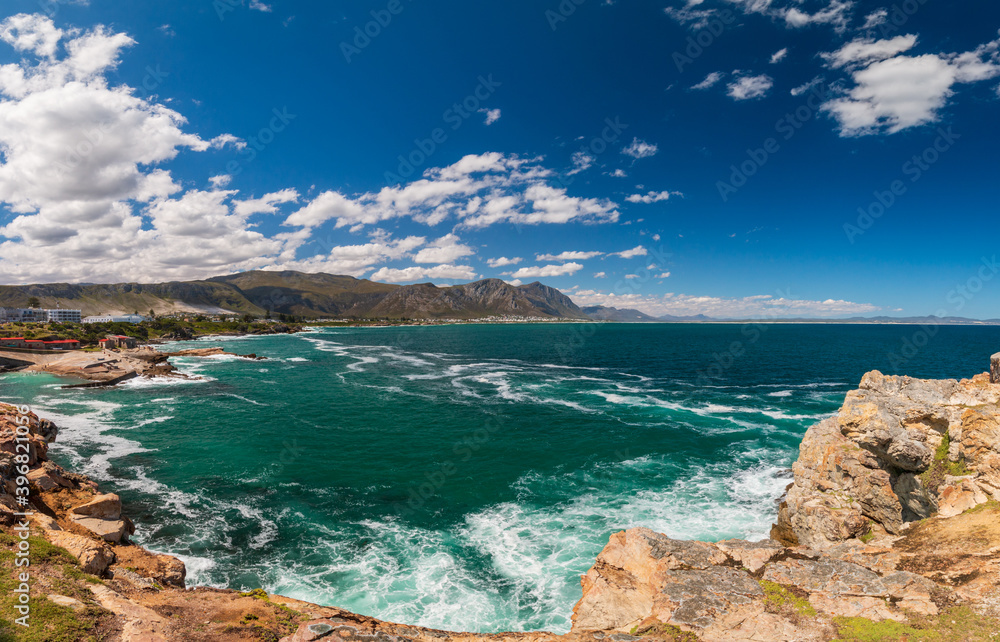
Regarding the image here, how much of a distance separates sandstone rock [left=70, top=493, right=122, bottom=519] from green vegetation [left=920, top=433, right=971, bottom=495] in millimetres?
42037

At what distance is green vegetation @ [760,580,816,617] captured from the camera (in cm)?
1264

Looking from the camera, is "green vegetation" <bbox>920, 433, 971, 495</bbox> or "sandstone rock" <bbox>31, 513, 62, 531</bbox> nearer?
"sandstone rock" <bbox>31, 513, 62, 531</bbox>

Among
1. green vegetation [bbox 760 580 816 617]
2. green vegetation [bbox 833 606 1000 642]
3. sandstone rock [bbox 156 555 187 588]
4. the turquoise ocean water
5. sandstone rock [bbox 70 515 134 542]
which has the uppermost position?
green vegetation [bbox 833 606 1000 642]

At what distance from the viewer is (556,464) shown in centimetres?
3831

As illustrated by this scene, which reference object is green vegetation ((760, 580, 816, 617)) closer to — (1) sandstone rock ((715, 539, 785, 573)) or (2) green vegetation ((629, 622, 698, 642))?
(1) sandstone rock ((715, 539, 785, 573))

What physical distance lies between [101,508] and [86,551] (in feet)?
28.0

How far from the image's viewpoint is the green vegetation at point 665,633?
12165 millimetres

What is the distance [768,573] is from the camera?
14.6m

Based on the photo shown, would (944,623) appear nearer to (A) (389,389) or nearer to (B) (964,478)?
(B) (964,478)

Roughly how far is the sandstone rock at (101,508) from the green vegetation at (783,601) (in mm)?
31069

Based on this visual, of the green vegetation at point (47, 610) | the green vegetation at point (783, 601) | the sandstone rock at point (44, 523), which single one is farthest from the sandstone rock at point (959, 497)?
the sandstone rock at point (44, 523)
